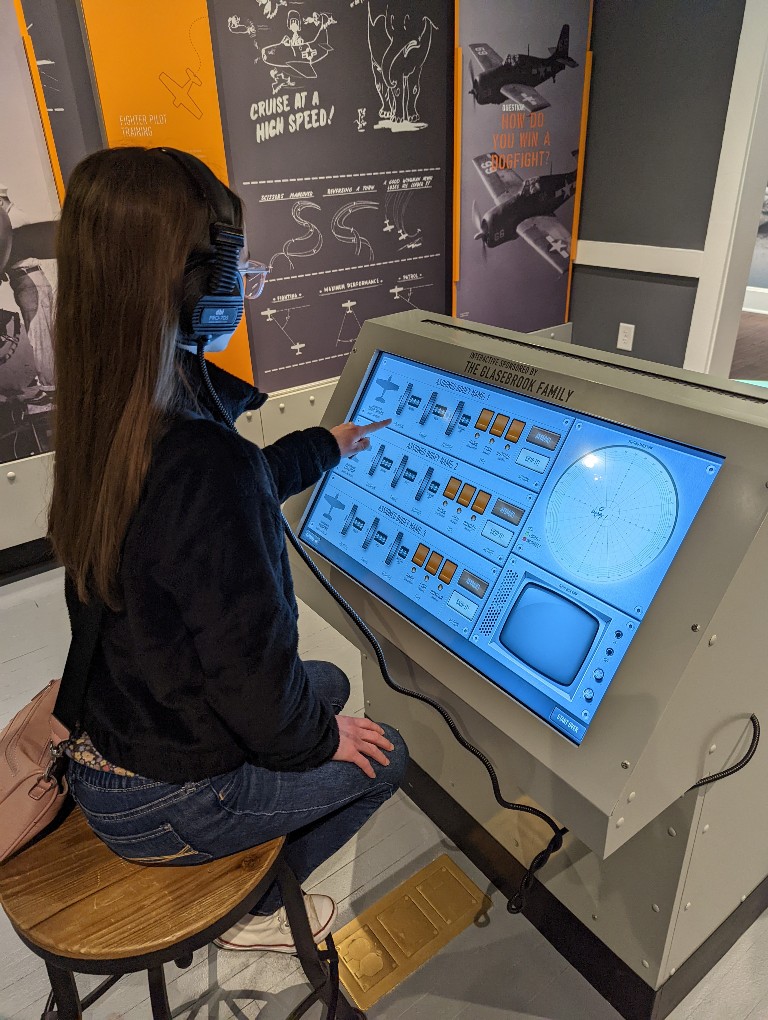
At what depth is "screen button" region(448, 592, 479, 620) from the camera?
107cm

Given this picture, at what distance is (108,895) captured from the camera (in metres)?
0.88

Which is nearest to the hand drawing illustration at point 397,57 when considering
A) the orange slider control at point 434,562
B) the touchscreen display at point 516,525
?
the touchscreen display at point 516,525

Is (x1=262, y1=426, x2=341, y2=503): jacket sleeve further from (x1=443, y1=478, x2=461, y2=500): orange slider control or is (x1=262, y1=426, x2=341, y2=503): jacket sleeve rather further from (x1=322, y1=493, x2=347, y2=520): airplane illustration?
(x1=443, y1=478, x2=461, y2=500): orange slider control

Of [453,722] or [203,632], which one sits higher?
[203,632]

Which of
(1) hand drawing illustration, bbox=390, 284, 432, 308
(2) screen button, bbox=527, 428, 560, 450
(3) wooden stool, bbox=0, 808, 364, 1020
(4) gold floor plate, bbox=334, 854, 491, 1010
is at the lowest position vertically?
(4) gold floor plate, bbox=334, 854, 491, 1010

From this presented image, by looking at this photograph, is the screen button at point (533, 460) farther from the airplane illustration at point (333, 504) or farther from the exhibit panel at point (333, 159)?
the exhibit panel at point (333, 159)

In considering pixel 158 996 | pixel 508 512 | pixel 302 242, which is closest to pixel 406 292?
pixel 302 242

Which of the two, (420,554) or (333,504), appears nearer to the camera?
(420,554)

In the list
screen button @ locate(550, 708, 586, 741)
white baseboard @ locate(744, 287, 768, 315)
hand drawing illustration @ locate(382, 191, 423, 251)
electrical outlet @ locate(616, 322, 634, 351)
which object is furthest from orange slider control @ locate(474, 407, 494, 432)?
white baseboard @ locate(744, 287, 768, 315)

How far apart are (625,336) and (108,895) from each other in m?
3.59

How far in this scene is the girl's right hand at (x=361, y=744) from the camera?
104 centimetres

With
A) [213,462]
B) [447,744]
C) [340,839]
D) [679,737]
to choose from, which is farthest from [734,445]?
[447,744]

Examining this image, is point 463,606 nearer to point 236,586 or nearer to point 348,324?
point 236,586

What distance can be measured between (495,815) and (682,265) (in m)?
2.81
